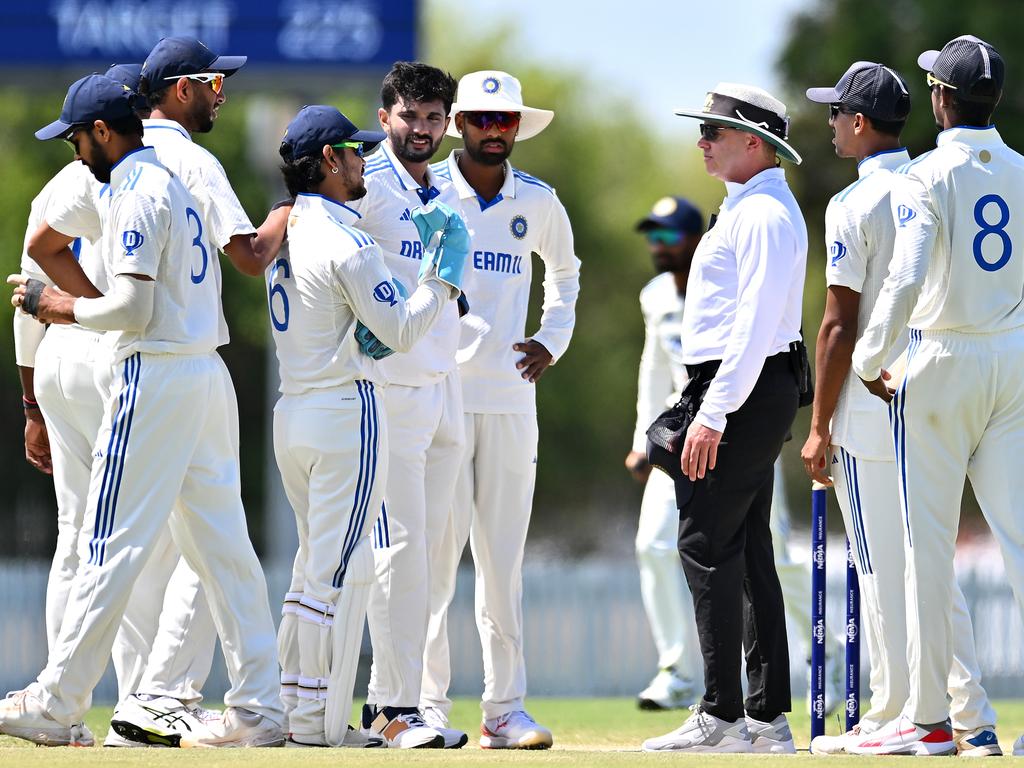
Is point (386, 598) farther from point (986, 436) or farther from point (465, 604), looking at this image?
point (465, 604)

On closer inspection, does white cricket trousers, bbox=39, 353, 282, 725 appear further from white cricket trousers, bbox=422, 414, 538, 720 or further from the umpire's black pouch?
the umpire's black pouch

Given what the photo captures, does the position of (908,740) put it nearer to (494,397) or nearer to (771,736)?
(771,736)

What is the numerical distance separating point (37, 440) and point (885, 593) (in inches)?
131

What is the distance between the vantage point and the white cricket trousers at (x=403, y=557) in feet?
22.8

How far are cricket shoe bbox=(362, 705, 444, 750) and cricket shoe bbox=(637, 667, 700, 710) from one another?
10.3 feet

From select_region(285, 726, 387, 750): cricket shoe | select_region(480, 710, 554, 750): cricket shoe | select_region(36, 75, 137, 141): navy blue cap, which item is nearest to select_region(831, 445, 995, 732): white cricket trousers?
select_region(480, 710, 554, 750): cricket shoe

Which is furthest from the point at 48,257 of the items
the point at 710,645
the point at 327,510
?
the point at 710,645

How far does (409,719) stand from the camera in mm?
6906

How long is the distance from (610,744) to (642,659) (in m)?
5.98

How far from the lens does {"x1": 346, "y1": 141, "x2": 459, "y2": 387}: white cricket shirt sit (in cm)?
712

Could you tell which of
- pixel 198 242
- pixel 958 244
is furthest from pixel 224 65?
pixel 958 244

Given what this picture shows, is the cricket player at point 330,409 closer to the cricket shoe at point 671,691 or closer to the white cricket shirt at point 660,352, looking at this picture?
the white cricket shirt at point 660,352

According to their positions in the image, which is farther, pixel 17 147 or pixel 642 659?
pixel 17 147

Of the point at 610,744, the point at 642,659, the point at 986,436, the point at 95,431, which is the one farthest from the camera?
the point at 642,659
